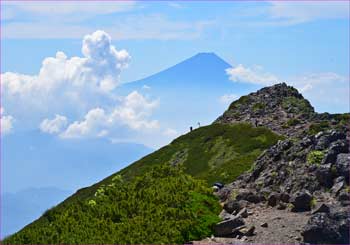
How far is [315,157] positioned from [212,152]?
66.5 metres

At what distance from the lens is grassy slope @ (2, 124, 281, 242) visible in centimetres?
9131

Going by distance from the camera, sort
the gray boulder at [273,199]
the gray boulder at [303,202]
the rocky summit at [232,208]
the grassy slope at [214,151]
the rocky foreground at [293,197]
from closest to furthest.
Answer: the rocky summit at [232,208], the rocky foreground at [293,197], the gray boulder at [303,202], the gray boulder at [273,199], the grassy slope at [214,151]

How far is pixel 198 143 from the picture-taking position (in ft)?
380

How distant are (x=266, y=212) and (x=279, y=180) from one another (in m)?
5.44

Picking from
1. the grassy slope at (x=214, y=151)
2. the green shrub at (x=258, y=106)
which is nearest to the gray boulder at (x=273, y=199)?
the grassy slope at (x=214, y=151)

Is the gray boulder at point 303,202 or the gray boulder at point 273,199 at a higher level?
the gray boulder at point 273,199

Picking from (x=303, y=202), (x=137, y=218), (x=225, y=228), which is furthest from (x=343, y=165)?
(x=137, y=218)

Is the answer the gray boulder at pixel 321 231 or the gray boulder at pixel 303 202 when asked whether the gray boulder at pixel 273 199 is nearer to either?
the gray boulder at pixel 303 202

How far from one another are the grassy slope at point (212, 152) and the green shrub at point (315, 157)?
39.9 meters

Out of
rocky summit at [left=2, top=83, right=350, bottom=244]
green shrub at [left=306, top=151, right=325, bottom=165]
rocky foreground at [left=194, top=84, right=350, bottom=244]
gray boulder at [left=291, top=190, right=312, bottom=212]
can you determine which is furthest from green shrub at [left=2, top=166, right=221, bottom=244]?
green shrub at [left=306, top=151, right=325, bottom=165]

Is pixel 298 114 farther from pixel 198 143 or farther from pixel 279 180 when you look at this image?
pixel 279 180

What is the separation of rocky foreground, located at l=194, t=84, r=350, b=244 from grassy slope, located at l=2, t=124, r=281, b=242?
122 feet

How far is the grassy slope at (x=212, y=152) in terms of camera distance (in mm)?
91312

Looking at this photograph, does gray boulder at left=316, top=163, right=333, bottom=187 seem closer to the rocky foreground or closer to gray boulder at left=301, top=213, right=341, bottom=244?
the rocky foreground
